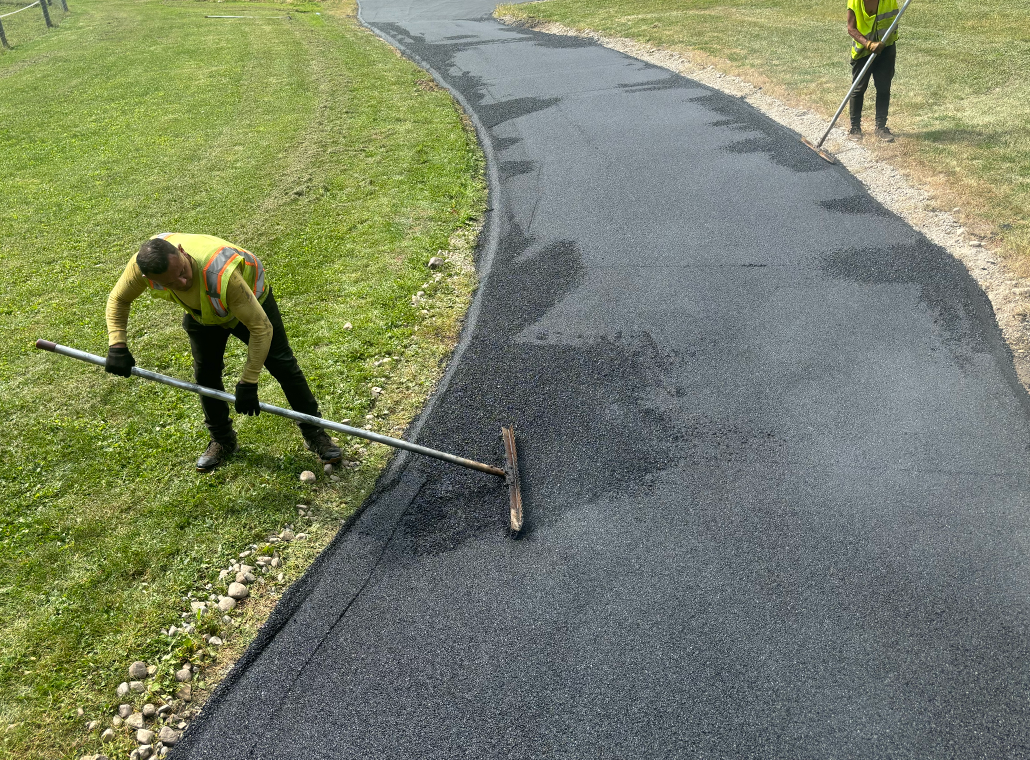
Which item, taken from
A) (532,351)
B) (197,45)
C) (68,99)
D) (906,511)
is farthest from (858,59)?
(197,45)

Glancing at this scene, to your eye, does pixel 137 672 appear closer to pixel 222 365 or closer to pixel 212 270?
pixel 222 365

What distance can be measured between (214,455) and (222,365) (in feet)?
2.39

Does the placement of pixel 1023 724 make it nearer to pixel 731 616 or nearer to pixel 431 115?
pixel 731 616

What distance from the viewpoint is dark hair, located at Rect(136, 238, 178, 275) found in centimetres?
379

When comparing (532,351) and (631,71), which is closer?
(532,351)

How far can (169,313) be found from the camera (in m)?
7.04

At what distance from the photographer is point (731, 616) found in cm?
383

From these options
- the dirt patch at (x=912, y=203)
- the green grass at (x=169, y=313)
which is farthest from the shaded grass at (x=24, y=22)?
the dirt patch at (x=912, y=203)

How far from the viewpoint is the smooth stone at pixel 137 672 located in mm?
3803

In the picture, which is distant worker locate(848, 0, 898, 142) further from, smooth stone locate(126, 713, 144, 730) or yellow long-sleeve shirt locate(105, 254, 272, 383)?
smooth stone locate(126, 713, 144, 730)

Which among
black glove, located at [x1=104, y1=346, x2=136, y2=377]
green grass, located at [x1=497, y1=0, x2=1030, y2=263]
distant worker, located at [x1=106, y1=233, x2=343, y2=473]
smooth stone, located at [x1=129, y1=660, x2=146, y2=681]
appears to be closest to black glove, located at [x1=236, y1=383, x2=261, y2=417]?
distant worker, located at [x1=106, y1=233, x2=343, y2=473]

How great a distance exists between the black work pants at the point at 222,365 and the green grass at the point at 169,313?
34 cm

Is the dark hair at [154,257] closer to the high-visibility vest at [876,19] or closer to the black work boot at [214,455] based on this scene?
the black work boot at [214,455]

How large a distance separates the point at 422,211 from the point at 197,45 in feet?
43.0
